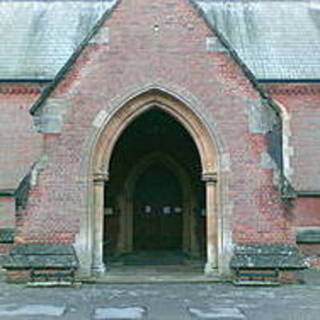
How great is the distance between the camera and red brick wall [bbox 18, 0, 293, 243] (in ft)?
42.0

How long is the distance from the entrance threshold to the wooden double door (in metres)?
3.90

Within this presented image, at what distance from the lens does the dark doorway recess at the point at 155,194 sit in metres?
18.9

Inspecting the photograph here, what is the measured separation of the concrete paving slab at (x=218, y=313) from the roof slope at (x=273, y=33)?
11.3m

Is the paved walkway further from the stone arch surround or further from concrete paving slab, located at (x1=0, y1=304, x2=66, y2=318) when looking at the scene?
the stone arch surround

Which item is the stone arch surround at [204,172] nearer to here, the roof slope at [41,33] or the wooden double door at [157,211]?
the wooden double door at [157,211]

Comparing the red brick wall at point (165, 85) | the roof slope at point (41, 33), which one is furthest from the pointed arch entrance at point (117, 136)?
the roof slope at point (41, 33)

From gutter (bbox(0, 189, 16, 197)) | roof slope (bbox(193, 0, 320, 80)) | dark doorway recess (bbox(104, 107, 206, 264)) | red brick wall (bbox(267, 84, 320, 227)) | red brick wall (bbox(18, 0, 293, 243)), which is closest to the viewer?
red brick wall (bbox(18, 0, 293, 243))

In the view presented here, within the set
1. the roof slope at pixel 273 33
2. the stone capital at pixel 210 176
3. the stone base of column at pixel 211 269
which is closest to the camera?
the stone base of column at pixel 211 269

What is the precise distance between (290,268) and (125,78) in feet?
20.7

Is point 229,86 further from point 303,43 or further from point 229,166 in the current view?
point 303,43

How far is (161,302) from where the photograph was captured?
10203 mm

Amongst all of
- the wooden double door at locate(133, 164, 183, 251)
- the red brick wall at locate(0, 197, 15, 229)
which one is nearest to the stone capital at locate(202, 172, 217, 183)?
the wooden double door at locate(133, 164, 183, 251)

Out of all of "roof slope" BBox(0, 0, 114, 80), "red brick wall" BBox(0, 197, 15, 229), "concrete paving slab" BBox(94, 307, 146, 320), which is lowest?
"concrete paving slab" BBox(94, 307, 146, 320)

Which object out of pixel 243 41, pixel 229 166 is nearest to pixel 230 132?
pixel 229 166
